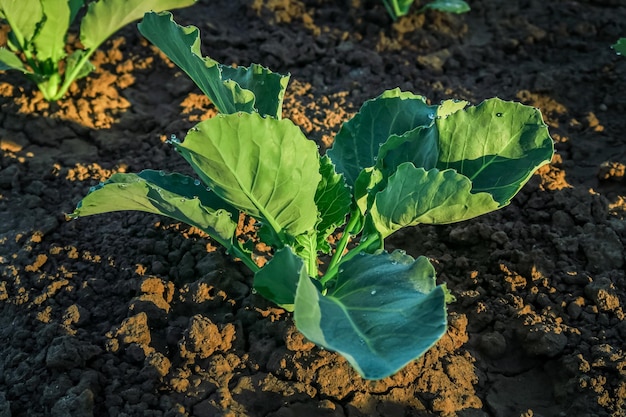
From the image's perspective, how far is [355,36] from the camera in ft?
11.6

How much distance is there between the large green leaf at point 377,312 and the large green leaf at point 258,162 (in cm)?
22

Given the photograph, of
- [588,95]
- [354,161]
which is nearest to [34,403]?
[354,161]

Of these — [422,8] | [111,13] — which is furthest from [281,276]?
[422,8]

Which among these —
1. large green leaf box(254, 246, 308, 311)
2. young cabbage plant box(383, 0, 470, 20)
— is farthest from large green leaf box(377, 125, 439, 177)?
young cabbage plant box(383, 0, 470, 20)

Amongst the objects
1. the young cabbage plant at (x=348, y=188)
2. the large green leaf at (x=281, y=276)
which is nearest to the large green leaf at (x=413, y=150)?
the young cabbage plant at (x=348, y=188)

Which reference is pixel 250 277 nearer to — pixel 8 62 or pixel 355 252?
pixel 355 252

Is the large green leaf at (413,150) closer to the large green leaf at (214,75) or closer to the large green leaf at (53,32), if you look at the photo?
the large green leaf at (214,75)

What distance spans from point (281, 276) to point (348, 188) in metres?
0.38

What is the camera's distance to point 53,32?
2854mm

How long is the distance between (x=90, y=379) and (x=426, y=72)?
6.98 feet

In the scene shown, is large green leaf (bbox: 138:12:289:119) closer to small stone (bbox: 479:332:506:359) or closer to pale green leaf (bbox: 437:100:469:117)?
pale green leaf (bbox: 437:100:469:117)

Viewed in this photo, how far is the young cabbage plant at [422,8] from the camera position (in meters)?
3.35

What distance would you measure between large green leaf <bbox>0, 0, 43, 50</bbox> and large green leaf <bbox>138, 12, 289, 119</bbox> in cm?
99

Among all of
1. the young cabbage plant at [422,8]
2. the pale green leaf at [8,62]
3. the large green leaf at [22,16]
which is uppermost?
the large green leaf at [22,16]
